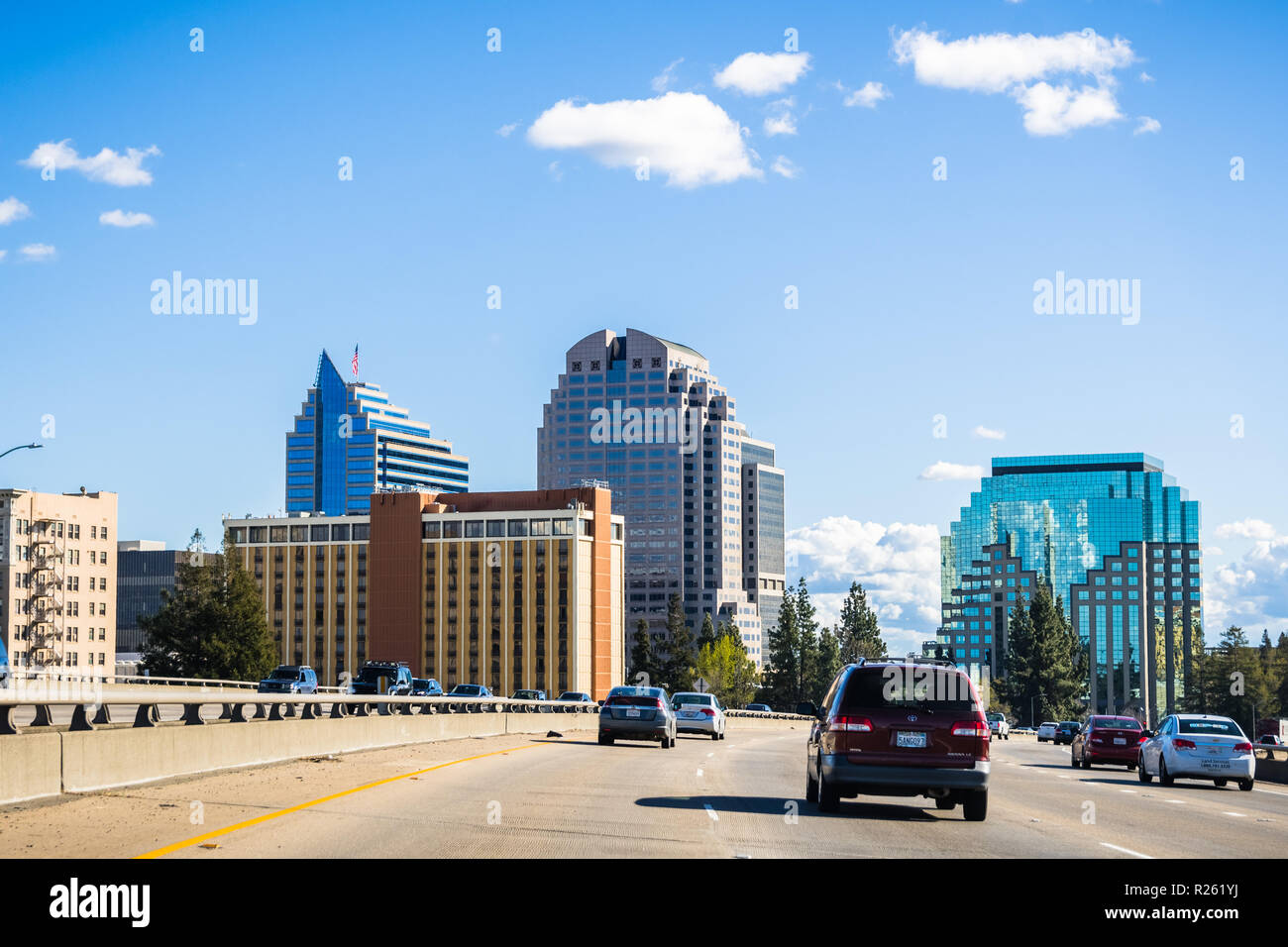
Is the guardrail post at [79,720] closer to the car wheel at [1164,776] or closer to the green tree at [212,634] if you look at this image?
the car wheel at [1164,776]

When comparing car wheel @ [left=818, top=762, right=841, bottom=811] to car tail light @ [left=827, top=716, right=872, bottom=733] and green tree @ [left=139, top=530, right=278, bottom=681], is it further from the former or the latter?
green tree @ [left=139, top=530, right=278, bottom=681]

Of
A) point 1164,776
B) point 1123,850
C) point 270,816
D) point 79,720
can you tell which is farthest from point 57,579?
point 1123,850

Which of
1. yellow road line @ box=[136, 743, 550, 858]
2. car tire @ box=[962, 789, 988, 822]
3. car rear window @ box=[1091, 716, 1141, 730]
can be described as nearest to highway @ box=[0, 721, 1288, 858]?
yellow road line @ box=[136, 743, 550, 858]

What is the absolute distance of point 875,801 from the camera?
2172 cm

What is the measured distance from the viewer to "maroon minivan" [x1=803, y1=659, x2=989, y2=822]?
1783cm

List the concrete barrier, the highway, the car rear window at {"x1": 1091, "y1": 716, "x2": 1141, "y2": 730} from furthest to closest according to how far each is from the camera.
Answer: the car rear window at {"x1": 1091, "y1": 716, "x2": 1141, "y2": 730} < the concrete barrier < the highway

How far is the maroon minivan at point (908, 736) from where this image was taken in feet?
58.5

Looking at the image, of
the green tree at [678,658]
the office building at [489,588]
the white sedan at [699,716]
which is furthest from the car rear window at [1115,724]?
the office building at [489,588]

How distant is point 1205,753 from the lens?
3097cm

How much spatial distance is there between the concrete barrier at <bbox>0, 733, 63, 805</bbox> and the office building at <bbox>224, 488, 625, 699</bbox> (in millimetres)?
163744
